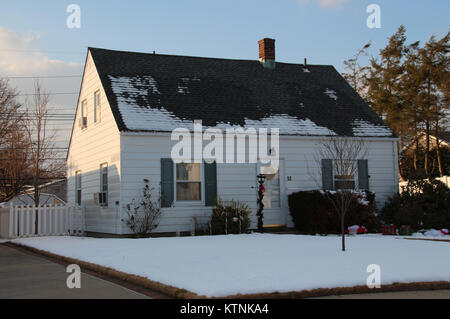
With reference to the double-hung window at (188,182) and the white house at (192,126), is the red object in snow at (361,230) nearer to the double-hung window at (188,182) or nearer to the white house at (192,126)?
the white house at (192,126)

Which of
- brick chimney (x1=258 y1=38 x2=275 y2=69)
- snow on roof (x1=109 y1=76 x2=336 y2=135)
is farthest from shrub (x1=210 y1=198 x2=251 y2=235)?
brick chimney (x1=258 y1=38 x2=275 y2=69)

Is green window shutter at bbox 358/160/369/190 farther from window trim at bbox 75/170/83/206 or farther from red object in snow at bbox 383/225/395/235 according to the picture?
window trim at bbox 75/170/83/206

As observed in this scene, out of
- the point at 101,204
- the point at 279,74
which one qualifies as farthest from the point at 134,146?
the point at 279,74

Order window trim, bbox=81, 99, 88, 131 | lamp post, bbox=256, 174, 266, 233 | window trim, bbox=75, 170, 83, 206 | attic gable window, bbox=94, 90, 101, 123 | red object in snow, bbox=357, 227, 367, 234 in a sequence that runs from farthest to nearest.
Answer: window trim, bbox=75, 170, 83, 206 → window trim, bbox=81, 99, 88, 131 → attic gable window, bbox=94, 90, 101, 123 → lamp post, bbox=256, 174, 266, 233 → red object in snow, bbox=357, 227, 367, 234

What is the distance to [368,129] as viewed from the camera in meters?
19.5

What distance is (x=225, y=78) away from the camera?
2005 cm

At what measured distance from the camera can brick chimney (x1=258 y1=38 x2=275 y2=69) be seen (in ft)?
71.3

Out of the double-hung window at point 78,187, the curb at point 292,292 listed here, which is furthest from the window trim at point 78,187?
the curb at point 292,292

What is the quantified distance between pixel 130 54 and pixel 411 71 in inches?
783

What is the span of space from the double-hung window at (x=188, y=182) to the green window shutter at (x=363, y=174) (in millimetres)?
5834

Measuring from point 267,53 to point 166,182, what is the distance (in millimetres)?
8099

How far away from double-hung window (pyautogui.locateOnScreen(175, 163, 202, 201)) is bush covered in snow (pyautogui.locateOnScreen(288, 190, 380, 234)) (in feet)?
10.7
